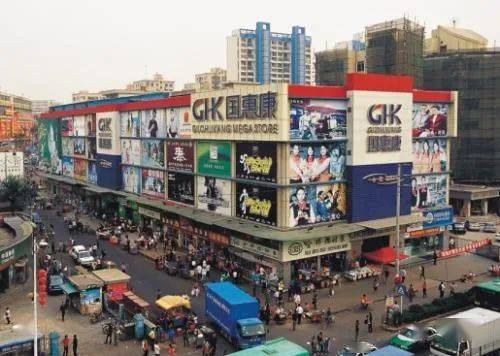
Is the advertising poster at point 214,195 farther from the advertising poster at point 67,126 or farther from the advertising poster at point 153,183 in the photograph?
the advertising poster at point 67,126

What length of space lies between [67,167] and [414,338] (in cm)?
7293

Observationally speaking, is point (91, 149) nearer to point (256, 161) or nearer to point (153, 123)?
point (153, 123)

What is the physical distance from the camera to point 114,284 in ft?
124

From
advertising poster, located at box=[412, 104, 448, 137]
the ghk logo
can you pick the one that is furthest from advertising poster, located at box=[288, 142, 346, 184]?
advertising poster, located at box=[412, 104, 448, 137]

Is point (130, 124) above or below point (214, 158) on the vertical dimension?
above

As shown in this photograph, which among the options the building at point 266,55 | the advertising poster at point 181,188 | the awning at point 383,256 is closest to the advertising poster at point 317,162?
the awning at point 383,256

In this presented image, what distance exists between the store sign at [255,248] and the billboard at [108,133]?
3118cm

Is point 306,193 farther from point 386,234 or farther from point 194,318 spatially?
point 194,318

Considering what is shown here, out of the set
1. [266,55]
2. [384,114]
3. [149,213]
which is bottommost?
[149,213]

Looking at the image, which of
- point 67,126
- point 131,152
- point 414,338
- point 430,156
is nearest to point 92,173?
point 67,126

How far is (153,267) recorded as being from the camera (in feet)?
160

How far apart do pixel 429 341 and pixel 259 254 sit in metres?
16.4

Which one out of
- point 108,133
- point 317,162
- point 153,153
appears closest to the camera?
point 317,162

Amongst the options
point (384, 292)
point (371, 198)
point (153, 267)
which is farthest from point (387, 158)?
point (153, 267)
